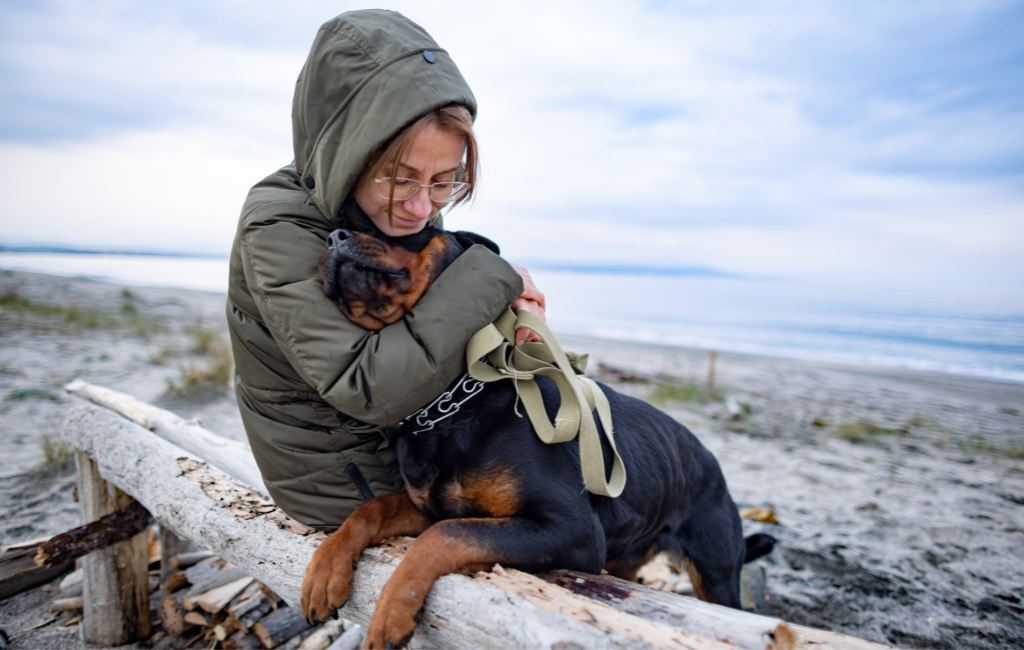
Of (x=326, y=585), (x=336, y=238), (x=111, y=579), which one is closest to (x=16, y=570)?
(x=111, y=579)

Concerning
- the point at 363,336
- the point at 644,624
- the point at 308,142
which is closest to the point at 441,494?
the point at 363,336

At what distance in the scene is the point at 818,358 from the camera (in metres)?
16.0

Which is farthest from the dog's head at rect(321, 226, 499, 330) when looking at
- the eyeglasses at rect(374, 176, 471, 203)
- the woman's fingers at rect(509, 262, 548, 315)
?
the woman's fingers at rect(509, 262, 548, 315)

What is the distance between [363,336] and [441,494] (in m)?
0.60

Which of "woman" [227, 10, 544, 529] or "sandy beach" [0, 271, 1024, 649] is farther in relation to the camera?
"sandy beach" [0, 271, 1024, 649]

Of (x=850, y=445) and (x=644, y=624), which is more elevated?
(x=644, y=624)

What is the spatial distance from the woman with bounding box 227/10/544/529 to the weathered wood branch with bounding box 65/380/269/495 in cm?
110

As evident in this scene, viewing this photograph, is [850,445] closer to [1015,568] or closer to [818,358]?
[1015,568]

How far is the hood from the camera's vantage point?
1.64 metres

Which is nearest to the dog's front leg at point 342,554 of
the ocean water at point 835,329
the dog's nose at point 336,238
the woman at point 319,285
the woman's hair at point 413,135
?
the woman at point 319,285

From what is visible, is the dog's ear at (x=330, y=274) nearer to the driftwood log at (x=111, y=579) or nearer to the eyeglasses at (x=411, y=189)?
the eyeglasses at (x=411, y=189)

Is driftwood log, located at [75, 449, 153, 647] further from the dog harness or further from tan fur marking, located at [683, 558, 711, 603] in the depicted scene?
tan fur marking, located at [683, 558, 711, 603]

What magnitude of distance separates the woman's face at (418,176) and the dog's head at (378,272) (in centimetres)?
6

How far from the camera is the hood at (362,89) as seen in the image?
64.5 inches
